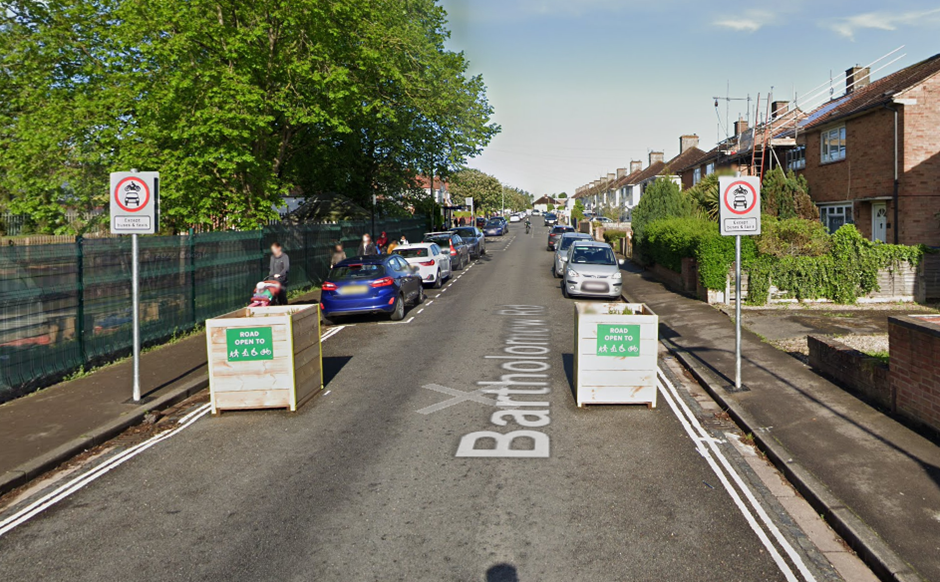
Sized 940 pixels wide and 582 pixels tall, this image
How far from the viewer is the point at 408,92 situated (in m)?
24.3

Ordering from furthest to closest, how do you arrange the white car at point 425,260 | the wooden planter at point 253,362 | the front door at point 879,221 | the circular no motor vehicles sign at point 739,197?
the front door at point 879,221, the white car at point 425,260, the circular no motor vehicles sign at point 739,197, the wooden planter at point 253,362

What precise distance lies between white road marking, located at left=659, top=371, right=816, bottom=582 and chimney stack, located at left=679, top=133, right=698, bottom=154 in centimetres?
6226

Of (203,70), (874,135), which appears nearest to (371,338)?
(203,70)

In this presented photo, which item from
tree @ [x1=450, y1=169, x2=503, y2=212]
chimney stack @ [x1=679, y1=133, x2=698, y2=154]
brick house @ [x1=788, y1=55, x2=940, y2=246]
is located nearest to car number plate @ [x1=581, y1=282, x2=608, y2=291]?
brick house @ [x1=788, y1=55, x2=940, y2=246]

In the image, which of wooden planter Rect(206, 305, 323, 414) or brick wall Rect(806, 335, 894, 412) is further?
wooden planter Rect(206, 305, 323, 414)

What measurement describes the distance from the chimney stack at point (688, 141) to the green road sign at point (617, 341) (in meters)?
63.1

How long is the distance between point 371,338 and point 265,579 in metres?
9.53

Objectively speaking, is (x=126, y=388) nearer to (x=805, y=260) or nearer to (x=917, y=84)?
(x=805, y=260)

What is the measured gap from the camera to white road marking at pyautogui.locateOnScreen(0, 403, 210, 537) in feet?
18.6

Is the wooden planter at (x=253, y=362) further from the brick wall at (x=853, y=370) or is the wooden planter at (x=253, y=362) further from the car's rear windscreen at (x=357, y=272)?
the brick wall at (x=853, y=370)

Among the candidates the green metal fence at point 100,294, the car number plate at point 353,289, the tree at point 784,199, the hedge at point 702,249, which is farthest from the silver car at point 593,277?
the green metal fence at point 100,294

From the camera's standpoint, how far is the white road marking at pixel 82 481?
18.6ft

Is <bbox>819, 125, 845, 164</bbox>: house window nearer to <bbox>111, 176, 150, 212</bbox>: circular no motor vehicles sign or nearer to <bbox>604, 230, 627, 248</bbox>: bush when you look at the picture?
<bbox>604, 230, 627, 248</bbox>: bush

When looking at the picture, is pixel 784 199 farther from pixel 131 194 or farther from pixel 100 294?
pixel 131 194
